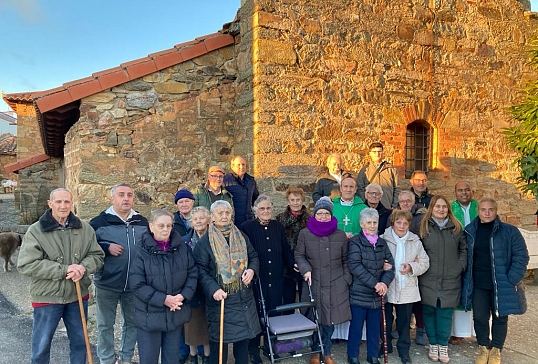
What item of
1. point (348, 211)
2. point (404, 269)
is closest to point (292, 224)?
point (348, 211)

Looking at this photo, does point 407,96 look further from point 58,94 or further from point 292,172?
point 58,94

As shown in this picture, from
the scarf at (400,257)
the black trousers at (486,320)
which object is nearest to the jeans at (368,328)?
the scarf at (400,257)

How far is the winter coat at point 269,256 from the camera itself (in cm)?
384

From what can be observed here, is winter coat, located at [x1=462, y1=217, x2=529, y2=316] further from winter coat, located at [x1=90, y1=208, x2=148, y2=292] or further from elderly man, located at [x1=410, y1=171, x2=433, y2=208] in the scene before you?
winter coat, located at [x1=90, y1=208, x2=148, y2=292]

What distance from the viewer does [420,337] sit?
4.38 meters

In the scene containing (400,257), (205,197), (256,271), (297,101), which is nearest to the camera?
(256,271)

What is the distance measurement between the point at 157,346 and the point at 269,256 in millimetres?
1265

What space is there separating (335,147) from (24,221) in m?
9.32

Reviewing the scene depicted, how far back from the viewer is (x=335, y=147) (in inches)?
227

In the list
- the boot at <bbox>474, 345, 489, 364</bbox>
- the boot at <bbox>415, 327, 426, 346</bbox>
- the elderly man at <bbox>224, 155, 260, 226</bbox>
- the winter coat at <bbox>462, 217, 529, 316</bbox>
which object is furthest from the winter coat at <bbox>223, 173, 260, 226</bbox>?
the boot at <bbox>474, 345, 489, 364</bbox>

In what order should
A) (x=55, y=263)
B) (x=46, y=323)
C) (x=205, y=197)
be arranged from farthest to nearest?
1. (x=205, y=197)
2. (x=46, y=323)
3. (x=55, y=263)

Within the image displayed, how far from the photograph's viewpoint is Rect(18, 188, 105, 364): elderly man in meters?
2.98

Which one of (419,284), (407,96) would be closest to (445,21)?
(407,96)

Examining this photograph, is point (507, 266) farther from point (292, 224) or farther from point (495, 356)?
point (292, 224)
